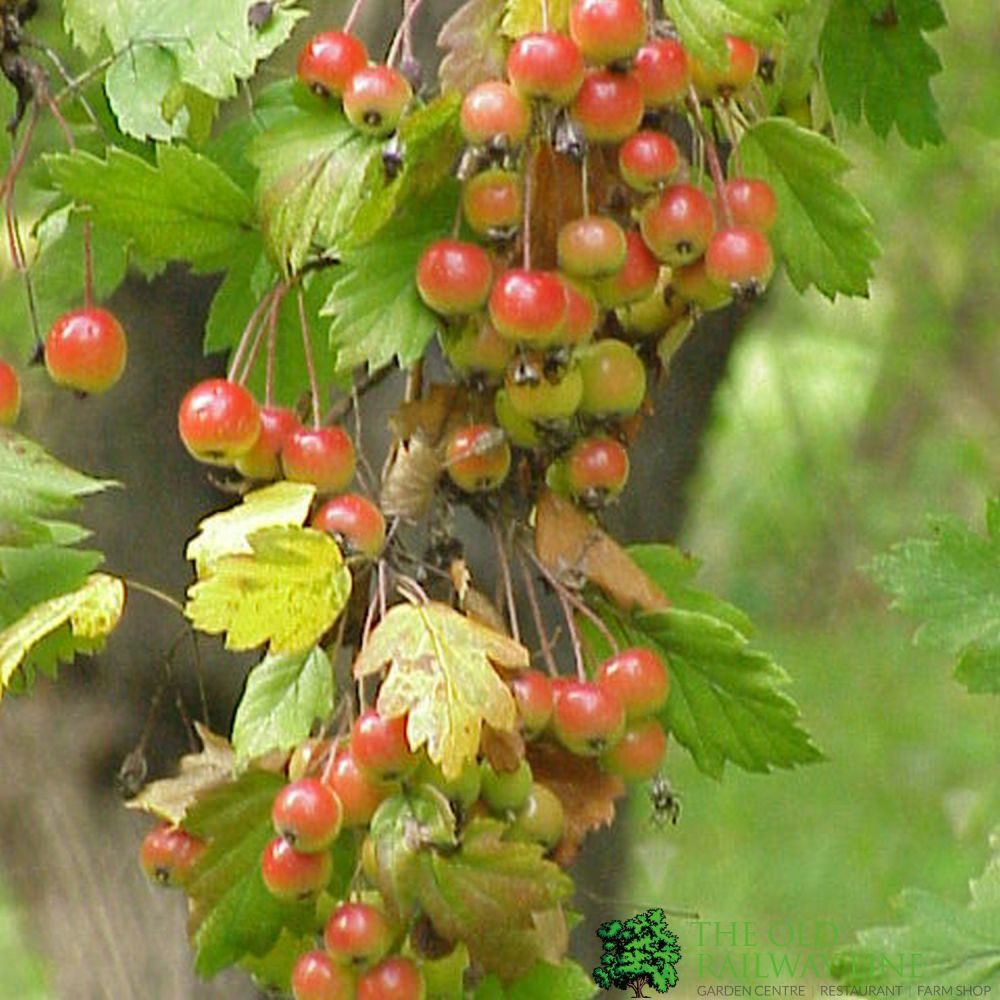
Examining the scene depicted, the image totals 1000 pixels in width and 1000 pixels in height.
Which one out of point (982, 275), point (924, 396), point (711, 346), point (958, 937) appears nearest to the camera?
point (958, 937)

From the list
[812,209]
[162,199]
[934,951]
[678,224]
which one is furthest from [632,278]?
[934,951]

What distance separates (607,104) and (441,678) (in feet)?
0.95

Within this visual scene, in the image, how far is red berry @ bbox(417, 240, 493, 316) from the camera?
1.02 m

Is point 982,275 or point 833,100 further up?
point 833,100

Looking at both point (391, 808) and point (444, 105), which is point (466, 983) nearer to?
point (391, 808)

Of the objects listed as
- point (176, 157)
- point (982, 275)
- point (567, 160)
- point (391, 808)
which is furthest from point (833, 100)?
point (982, 275)

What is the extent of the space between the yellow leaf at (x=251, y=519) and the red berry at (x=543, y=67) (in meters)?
0.22

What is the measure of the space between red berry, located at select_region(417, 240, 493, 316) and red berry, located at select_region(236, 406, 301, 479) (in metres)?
0.11

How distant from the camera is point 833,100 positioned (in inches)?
53.4

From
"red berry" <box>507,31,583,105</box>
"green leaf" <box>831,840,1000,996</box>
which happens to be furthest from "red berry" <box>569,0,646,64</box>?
"green leaf" <box>831,840,1000,996</box>

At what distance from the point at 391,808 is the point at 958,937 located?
1.47 feet

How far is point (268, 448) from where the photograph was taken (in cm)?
106

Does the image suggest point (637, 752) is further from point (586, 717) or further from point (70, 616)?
point (70, 616)

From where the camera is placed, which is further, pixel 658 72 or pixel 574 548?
pixel 574 548
